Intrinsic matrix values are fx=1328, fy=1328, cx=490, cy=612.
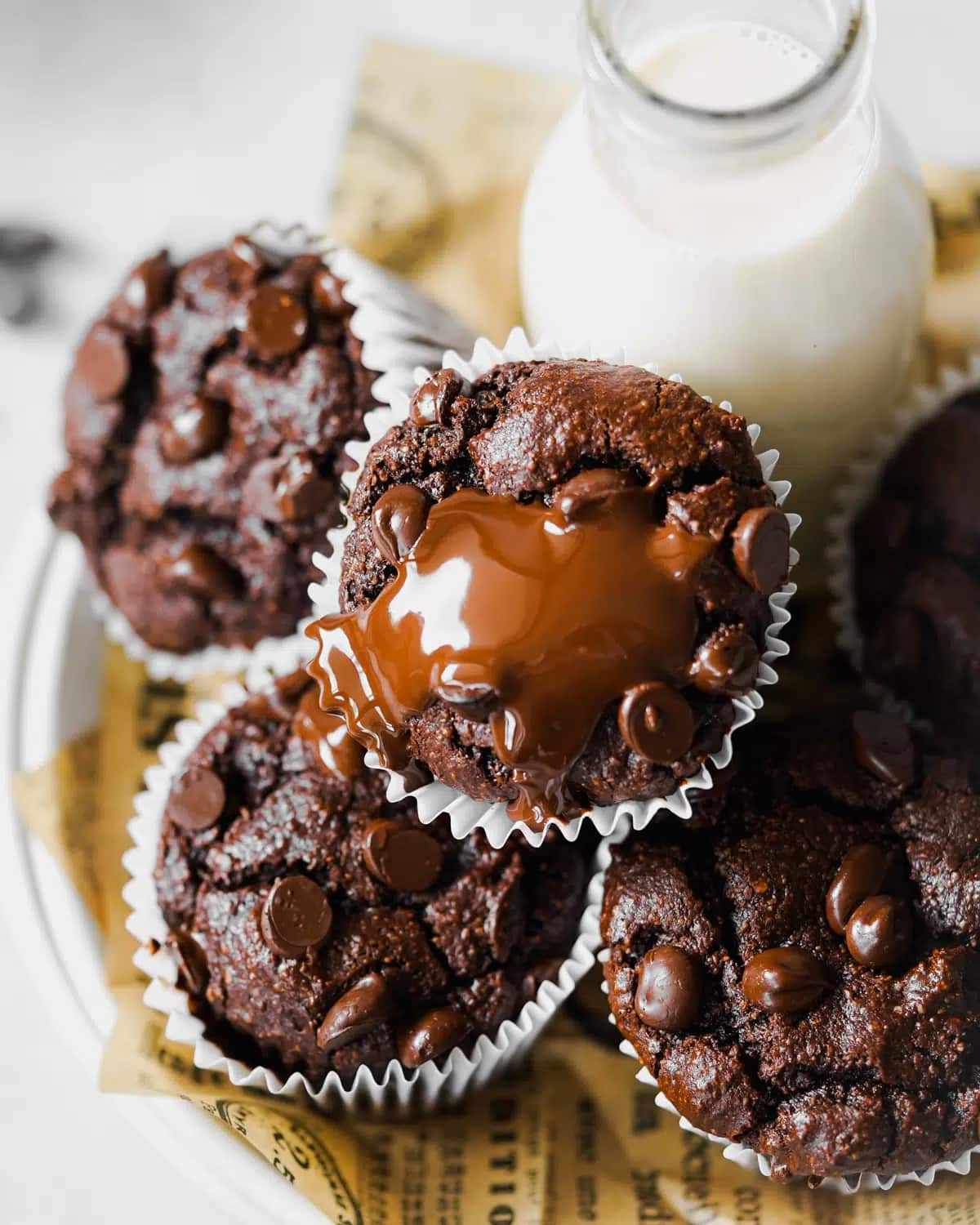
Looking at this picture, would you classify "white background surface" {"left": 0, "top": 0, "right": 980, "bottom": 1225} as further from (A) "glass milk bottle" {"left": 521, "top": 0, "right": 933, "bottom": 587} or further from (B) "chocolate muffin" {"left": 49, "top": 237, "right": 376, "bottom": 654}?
(A) "glass milk bottle" {"left": 521, "top": 0, "right": 933, "bottom": 587}

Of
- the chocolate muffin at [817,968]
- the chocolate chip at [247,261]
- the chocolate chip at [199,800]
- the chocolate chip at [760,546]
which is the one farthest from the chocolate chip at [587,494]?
the chocolate chip at [247,261]

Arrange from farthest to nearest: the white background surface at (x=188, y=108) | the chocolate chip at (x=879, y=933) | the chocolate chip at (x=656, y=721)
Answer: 1. the white background surface at (x=188, y=108)
2. the chocolate chip at (x=879, y=933)
3. the chocolate chip at (x=656, y=721)

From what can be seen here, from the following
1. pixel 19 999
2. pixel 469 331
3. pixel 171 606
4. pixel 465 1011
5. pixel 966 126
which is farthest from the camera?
Result: pixel 966 126

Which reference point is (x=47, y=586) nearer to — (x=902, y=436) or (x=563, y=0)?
(x=902, y=436)

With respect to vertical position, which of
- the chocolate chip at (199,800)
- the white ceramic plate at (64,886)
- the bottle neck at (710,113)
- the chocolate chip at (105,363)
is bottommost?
the white ceramic plate at (64,886)

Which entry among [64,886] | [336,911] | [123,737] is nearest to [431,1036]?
[336,911]

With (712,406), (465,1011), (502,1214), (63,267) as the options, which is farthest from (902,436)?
(63,267)

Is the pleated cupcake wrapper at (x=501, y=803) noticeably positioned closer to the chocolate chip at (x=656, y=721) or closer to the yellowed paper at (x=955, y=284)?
the chocolate chip at (x=656, y=721)

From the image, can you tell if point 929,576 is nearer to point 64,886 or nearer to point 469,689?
point 469,689
